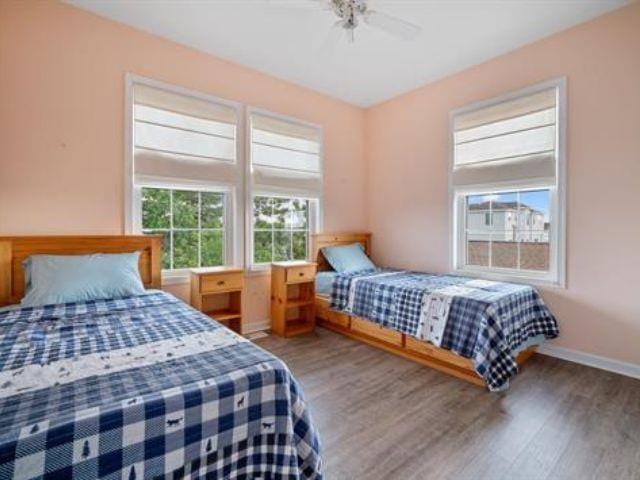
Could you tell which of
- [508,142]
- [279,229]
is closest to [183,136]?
[279,229]

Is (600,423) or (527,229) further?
(527,229)

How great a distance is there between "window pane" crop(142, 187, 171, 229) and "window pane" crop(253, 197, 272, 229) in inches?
33.7

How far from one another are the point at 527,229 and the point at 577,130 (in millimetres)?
899

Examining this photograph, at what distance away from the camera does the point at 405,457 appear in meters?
1.65

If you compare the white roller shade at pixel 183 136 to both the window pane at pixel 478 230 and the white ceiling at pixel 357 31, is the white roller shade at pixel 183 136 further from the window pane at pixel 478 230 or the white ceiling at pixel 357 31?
the window pane at pixel 478 230

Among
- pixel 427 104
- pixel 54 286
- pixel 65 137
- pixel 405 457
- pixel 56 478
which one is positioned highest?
pixel 427 104

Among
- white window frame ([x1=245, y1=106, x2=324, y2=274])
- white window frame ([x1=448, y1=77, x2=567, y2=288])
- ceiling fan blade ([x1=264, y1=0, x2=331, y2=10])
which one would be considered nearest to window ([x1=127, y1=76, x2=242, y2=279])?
white window frame ([x1=245, y1=106, x2=324, y2=274])

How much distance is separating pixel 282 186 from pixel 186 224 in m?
1.10

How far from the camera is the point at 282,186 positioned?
12.1 feet

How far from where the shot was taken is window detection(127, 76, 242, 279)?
9.25 feet

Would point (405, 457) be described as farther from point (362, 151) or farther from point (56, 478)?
point (362, 151)

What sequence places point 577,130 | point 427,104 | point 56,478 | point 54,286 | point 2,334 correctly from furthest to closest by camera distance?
point 427,104 < point 577,130 < point 54,286 < point 2,334 < point 56,478

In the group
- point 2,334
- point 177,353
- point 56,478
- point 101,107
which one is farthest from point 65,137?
point 56,478

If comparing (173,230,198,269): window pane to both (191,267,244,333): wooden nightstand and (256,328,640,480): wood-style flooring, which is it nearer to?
(191,267,244,333): wooden nightstand
